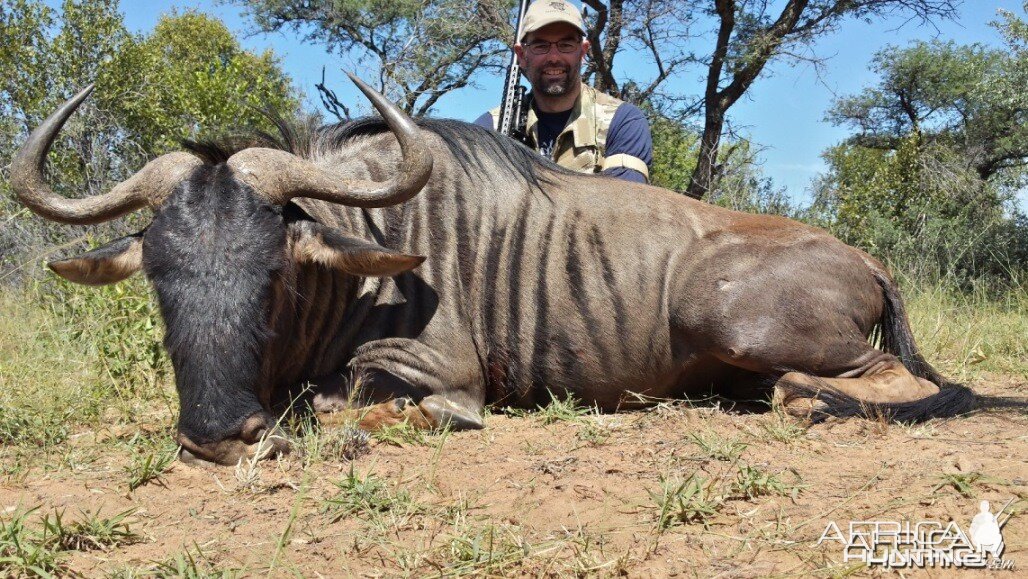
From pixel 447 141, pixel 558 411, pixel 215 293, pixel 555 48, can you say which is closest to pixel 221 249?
pixel 215 293

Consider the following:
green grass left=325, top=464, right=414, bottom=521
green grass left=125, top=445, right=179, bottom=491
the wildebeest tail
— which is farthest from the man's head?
green grass left=325, top=464, right=414, bottom=521

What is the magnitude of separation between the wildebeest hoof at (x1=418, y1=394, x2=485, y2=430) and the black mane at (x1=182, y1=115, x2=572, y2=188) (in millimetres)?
1172

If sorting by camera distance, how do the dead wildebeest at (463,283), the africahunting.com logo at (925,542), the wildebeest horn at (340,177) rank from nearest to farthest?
1. the africahunting.com logo at (925,542)
2. the dead wildebeest at (463,283)
3. the wildebeest horn at (340,177)

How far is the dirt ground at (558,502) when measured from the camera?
1.91m

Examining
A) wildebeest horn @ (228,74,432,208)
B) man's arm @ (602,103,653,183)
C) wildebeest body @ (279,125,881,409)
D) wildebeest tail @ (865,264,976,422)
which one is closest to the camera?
wildebeest horn @ (228,74,432,208)

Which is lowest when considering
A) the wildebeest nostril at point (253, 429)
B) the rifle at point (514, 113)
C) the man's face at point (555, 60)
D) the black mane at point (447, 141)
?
the wildebeest nostril at point (253, 429)

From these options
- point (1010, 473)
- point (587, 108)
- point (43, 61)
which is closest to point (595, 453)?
point (1010, 473)

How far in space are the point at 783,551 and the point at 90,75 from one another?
34.2 ft

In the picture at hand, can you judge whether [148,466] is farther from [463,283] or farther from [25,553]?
[463,283]

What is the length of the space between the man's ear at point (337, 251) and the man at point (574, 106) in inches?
105

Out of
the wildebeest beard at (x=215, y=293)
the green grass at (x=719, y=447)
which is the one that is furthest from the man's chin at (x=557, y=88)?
the green grass at (x=719, y=447)

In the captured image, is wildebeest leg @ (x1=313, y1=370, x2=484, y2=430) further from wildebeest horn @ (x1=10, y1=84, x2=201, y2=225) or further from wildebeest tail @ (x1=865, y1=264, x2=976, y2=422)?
wildebeest tail @ (x1=865, y1=264, x2=976, y2=422)

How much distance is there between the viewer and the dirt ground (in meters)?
1.91

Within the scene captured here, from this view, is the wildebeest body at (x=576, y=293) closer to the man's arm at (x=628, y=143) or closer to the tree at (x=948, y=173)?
the man's arm at (x=628, y=143)
